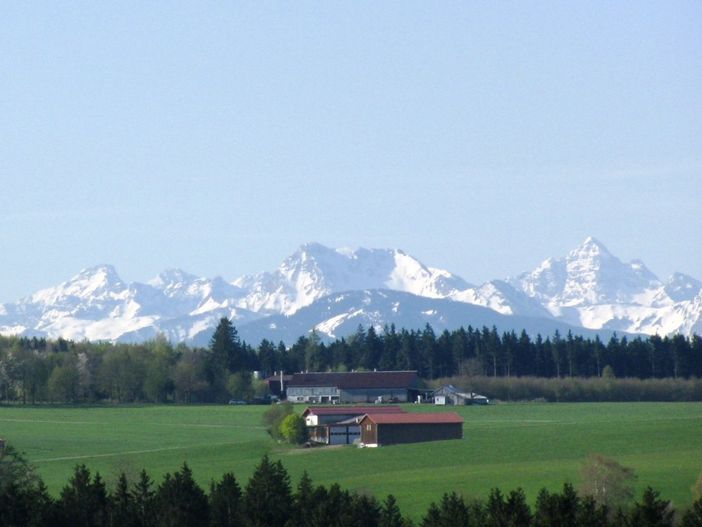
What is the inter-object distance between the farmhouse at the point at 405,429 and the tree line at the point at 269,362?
52679 mm

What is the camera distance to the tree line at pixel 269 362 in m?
149

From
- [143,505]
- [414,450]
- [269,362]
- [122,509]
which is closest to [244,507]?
[143,505]

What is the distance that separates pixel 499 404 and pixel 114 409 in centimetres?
3220

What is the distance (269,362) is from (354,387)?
26842 millimetres

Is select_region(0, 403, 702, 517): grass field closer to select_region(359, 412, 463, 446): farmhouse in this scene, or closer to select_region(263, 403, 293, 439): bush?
select_region(263, 403, 293, 439): bush

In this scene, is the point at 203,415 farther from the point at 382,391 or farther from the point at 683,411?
the point at 683,411

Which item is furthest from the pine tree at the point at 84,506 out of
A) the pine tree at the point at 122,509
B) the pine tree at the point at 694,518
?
the pine tree at the point at 694,518

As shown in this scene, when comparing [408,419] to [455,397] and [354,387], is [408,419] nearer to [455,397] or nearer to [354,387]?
[455,397]

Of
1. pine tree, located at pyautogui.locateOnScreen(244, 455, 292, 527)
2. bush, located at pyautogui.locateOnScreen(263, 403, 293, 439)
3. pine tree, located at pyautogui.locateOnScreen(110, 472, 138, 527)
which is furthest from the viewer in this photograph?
bush, located at pyautogui.locateOnScreen(263, 403, 293, 439)

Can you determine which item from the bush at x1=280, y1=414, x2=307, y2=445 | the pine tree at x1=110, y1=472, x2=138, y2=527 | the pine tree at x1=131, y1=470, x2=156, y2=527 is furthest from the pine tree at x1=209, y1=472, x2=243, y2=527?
the bush at x1=280, y1=414, x2=307, y2=445

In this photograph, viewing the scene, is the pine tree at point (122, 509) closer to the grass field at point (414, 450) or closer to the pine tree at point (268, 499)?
the pine tree at point (268, 499)

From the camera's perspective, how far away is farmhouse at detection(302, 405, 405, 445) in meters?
101

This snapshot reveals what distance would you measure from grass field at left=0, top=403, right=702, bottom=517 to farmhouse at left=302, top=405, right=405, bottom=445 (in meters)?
3.38

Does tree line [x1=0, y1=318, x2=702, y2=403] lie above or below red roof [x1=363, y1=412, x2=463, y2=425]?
above
